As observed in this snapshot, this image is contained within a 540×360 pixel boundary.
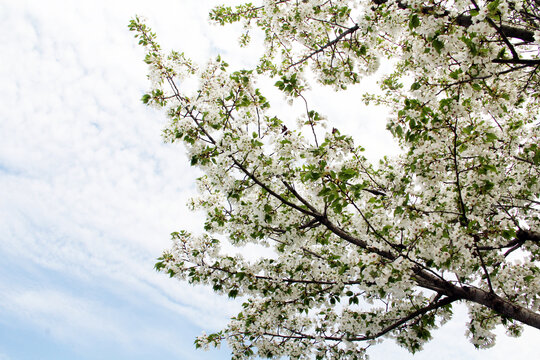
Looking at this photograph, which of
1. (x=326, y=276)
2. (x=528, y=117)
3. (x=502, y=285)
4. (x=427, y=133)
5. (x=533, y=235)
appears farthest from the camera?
(x=528, y=117)

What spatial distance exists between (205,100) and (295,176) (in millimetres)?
2150

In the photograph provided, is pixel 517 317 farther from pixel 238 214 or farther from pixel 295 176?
pixel 238 214

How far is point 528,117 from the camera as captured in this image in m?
8.88

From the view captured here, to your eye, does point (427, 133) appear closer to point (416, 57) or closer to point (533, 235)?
point (416, 57)

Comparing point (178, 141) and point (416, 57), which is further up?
point (416, 57)

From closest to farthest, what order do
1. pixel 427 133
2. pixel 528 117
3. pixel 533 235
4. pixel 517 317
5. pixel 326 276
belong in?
pixel 427 133, pixel 517 317, pixel 533 235, pixel 326 276, pixel 528 117

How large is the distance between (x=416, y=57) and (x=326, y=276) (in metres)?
4.41

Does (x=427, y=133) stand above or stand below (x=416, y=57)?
below

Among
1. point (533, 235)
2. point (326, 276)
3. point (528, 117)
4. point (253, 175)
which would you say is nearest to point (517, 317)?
point (533, 235)

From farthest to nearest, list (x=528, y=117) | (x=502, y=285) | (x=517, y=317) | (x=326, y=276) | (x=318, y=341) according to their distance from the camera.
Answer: (x=528, y=117) → (x=318, y=341) → (x=326, y=276) → (x=502, y=285) → (x=517, y=317)

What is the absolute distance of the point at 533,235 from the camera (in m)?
5.99

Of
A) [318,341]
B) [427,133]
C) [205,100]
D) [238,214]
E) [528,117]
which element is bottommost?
[318,341]

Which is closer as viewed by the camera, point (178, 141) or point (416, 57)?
point (416, 57)

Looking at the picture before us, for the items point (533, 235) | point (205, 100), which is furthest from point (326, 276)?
point (205, 100)
